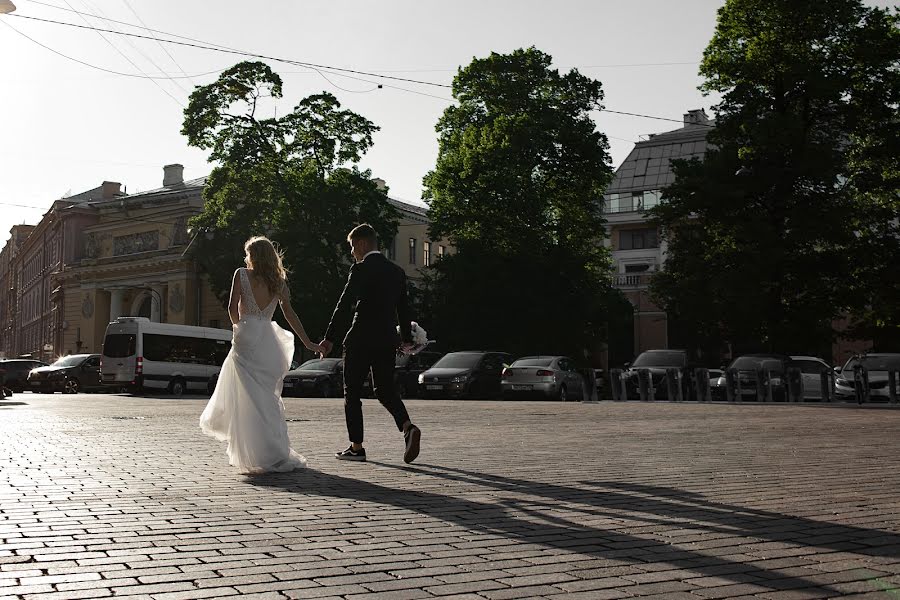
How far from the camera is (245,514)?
5.74m

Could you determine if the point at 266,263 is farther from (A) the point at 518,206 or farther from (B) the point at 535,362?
(A) the point at 518,206

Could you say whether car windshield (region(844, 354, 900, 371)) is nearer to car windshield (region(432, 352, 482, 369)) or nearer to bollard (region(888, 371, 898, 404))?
bollard (region(888, 371, 898, 404))

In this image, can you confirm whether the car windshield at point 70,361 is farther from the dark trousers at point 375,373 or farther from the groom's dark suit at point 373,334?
the dark trousers at point 375,373

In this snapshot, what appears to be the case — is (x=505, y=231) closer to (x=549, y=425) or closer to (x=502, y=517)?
(x=549, y=425)

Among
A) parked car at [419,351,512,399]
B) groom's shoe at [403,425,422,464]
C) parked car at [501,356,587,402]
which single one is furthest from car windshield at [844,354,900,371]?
groom's shoe at [403,425,422,464]

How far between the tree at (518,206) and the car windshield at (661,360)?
7.88 metres

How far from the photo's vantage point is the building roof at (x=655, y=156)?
6775 cm

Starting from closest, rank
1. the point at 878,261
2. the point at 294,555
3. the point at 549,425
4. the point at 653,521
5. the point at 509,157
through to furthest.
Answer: the point at 294,555, the point at 653,521, the point at 549,425, the point at 878,261, the point at 509,157

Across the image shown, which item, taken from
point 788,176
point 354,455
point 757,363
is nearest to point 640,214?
point 788,176

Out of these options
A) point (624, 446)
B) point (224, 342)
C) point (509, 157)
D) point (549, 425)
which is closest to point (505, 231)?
point (509, 157)

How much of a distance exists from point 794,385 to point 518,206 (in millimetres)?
16460

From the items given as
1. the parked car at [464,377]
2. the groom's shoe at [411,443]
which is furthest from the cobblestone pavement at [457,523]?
the parked car at [464,377]

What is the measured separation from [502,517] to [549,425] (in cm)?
947

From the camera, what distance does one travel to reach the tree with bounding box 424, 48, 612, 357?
4150cm
